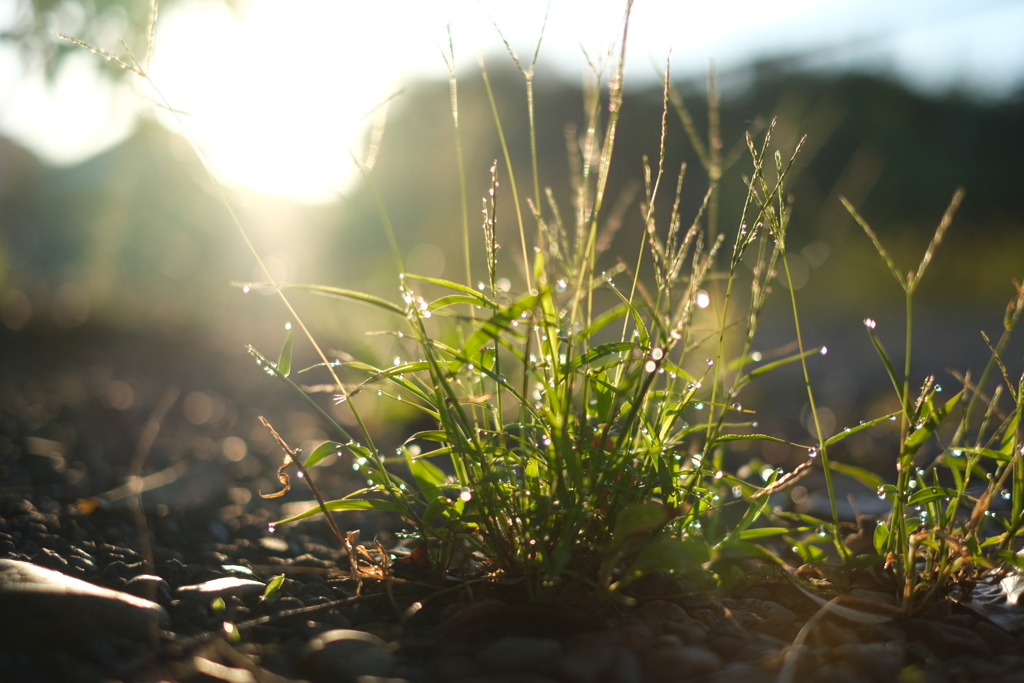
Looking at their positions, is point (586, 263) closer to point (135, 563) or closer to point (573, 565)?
point (573, 565)

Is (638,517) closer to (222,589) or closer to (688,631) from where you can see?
(688,631)

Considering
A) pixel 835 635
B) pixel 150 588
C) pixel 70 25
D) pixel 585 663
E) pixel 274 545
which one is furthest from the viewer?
pixel 70 25

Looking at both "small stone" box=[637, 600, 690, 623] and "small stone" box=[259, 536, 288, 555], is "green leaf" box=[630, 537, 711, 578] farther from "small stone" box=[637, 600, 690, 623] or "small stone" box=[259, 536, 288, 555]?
"small stone" box=[259, 536, 288, 555]

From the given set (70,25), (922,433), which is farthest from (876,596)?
(70,25)

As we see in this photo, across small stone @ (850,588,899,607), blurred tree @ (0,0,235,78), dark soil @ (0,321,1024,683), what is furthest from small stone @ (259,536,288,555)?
blurred tree @ (0,0,235,78)

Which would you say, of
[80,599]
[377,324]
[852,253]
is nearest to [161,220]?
[377,324]
